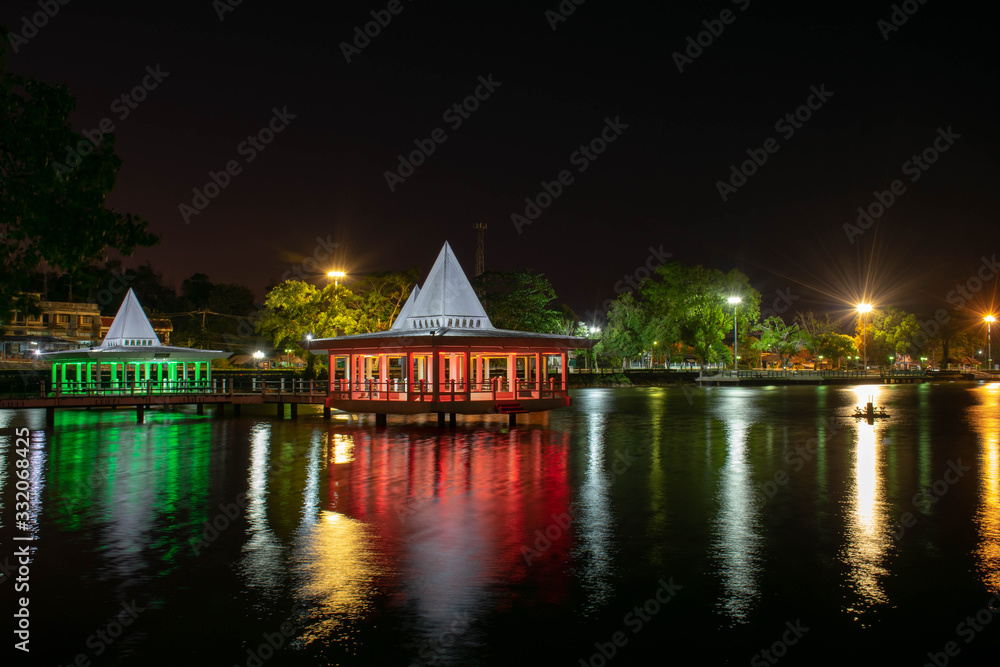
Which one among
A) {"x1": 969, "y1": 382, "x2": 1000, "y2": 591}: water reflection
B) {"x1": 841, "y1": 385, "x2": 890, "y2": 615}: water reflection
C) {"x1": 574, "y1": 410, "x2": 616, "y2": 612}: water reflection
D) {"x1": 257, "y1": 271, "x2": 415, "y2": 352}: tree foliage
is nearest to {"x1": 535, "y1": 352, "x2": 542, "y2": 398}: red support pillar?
{"x1": 574, "y1": 410, "x2": 616, "y2": 612}: water reflection

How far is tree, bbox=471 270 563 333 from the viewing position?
62.9m

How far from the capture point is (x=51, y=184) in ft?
51.7

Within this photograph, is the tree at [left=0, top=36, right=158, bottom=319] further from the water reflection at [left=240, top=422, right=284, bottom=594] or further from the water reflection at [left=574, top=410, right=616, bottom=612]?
the water reflection at [left=574, top=410, right=616, bottom=612]

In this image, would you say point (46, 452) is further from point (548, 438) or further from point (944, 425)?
point (944, 425)

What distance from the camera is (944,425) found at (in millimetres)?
31125

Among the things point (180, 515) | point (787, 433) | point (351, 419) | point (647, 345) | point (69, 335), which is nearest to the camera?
point (180, 515)

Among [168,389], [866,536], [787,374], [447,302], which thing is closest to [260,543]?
[866,536]

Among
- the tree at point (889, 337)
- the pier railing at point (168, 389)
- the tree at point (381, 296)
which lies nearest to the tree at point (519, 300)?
the tree at point (381, 296)

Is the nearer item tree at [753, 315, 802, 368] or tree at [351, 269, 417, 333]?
tree at [351, 269, 417, 333]

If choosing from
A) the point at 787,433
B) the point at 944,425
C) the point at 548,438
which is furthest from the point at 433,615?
the point at 944,425

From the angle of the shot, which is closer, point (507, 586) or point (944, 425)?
point (507, 586)

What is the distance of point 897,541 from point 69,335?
278ft

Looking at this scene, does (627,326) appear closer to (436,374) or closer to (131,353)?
(131,353)

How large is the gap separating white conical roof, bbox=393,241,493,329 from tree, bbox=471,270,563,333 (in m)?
31.1
